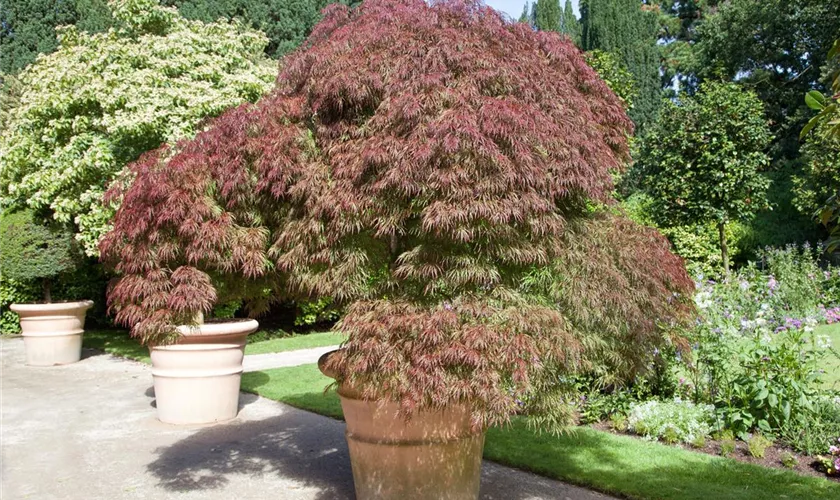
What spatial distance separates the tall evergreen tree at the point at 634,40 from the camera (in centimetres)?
2230

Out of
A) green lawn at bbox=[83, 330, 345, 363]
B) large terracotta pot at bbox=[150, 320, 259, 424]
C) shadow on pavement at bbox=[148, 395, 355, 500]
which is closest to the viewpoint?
shadow on pavement at bbox=[148, 395, 355, 500]

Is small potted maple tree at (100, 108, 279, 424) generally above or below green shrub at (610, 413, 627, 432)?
above

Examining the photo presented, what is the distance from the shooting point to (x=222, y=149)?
4340mm

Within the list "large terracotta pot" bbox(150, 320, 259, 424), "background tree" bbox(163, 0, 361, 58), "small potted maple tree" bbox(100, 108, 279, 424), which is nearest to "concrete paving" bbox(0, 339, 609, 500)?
"large terracotta pot" bbox(150, 320, 259, 424)

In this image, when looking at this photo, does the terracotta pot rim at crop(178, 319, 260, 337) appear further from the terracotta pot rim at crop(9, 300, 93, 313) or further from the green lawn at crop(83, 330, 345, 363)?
the terracotta pot rim at crop(9, 300, 93, 313)

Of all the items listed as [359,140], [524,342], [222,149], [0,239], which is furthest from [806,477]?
[0,239]

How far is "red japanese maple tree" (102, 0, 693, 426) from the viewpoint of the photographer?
3346 mm

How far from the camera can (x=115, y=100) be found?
9781 millimetres

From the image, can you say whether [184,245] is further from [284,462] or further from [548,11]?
[548,11]

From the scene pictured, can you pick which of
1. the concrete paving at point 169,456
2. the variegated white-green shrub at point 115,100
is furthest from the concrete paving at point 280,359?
the variegated white-green shrub at point 115,100

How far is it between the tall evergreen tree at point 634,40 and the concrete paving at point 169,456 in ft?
60.2

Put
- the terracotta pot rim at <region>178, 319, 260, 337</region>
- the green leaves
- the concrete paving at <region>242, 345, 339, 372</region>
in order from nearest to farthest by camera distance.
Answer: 1. the green leaves
2. the terracotta pot rim at <region>178, 319, 260, 337</region>
3. the concrete paving at <region>242, 345, 339, 372</region>

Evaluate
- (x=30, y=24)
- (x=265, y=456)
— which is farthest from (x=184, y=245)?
(x=30, y=24)

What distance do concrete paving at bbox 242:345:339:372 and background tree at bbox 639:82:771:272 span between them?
644cm
